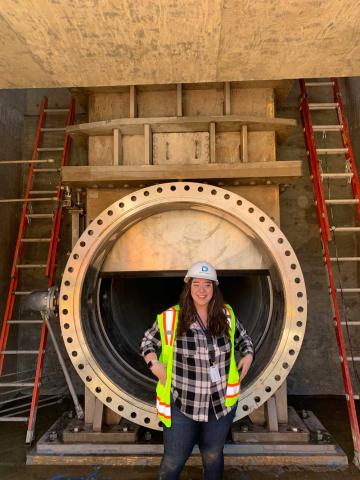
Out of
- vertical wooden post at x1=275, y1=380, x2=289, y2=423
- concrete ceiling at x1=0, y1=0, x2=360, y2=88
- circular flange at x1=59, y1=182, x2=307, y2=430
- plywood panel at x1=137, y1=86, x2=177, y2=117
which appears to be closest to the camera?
concrete ceiling at x1=0, y1=0, x2=360, y2=88

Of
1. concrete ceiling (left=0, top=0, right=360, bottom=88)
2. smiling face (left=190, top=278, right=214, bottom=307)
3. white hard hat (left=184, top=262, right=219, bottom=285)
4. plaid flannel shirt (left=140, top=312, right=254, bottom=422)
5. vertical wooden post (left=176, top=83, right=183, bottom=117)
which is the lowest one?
plaid flannel shirt (left=140, top=312, right=254, bottom=422)

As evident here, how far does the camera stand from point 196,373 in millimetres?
2027

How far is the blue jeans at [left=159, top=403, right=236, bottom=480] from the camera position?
2.05m

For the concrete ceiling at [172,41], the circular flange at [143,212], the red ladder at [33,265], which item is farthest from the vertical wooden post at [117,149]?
the red ladder at [33,265]

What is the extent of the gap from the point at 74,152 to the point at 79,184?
184 cm

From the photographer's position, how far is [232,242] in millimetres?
3123

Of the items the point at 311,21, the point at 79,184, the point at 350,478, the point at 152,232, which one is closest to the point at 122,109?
the point at 79,184

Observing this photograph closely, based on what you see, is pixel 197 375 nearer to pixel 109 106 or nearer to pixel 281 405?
pixel 281 405

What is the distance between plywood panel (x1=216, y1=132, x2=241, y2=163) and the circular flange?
41 centimetres

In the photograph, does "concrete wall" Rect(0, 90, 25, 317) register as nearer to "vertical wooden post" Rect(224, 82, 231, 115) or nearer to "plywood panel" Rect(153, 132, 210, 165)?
"plywood panel" Rect(153, 132, 210, 165)

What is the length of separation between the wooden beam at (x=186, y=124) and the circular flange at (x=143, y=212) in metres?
0.53

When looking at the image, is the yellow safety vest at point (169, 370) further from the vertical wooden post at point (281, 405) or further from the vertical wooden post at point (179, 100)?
the vertical wooden post at point (179, 100)

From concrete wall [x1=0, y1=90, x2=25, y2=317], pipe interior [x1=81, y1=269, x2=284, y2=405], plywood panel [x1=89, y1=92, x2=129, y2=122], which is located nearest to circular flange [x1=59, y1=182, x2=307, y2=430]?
pipe interior [x1=81, y1=269, x2=284, y2=405]

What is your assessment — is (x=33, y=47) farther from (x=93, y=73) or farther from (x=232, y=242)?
(x=232, y=242)
